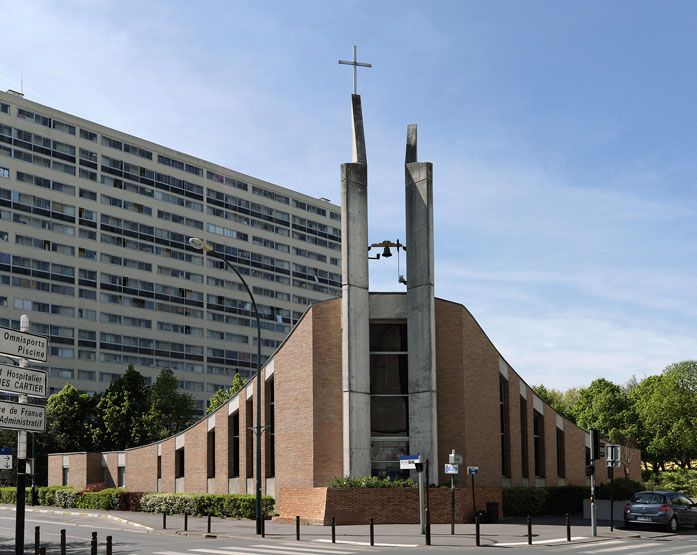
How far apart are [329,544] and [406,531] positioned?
5.17 m

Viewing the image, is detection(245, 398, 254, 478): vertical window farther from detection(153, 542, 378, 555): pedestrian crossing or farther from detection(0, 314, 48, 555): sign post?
detection(0, 314, 48, 555): sign post

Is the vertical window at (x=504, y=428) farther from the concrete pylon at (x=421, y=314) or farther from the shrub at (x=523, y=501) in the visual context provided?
the concrete pylon at (x=421, y=314)

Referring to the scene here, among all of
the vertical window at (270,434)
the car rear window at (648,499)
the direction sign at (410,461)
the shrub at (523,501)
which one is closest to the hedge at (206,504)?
the vertical window at (270,434)

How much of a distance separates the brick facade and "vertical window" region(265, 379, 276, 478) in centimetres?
11

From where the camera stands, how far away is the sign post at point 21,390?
13.9 m

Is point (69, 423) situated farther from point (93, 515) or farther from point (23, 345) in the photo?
point (23, 345)

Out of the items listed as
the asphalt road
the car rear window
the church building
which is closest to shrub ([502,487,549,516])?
the church building

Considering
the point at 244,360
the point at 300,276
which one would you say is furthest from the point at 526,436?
the point at 300,276

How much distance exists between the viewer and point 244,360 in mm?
110375

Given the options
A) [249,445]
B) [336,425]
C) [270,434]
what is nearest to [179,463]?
[249,445]

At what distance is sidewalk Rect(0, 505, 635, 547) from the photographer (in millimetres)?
28156

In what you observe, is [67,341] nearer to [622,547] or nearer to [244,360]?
[244,360]

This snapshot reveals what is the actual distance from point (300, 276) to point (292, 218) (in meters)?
7.58

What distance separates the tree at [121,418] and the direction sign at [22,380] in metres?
57.3
